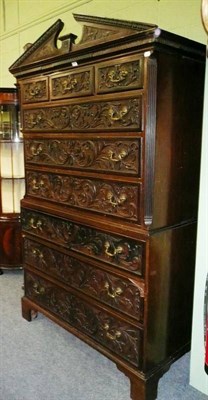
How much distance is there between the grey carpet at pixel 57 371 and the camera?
1870 millimetres

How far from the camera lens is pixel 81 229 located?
1.96m

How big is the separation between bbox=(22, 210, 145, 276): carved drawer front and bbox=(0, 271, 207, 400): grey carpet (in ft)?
2.49

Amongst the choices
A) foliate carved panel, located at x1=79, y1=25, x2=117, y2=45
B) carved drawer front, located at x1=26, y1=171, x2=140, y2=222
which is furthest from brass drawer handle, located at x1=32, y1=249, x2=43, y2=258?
foliate carved panel, located at x1=79, y1=25, x2=117, y2=45

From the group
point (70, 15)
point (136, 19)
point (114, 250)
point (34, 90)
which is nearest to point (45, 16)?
point (70, 15)

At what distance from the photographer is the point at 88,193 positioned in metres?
1.88

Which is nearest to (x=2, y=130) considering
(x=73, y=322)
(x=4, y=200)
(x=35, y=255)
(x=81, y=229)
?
(x=4, y=200)

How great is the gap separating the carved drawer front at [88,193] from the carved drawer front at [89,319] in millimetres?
607

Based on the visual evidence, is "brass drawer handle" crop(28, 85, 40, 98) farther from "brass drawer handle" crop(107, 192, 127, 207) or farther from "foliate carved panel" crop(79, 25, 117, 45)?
"brass drawer handle" crop(107, 192, 127, 207)

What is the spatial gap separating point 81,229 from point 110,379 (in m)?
0.93

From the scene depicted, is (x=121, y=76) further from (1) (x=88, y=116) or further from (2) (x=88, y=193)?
(2) (x=88, y=193)

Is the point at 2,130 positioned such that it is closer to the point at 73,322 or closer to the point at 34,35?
the point at 34,35

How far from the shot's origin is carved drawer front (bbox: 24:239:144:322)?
1.71 m

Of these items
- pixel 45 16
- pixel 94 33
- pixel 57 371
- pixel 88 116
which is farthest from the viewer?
pixel 45 16

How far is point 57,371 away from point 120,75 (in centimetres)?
179
